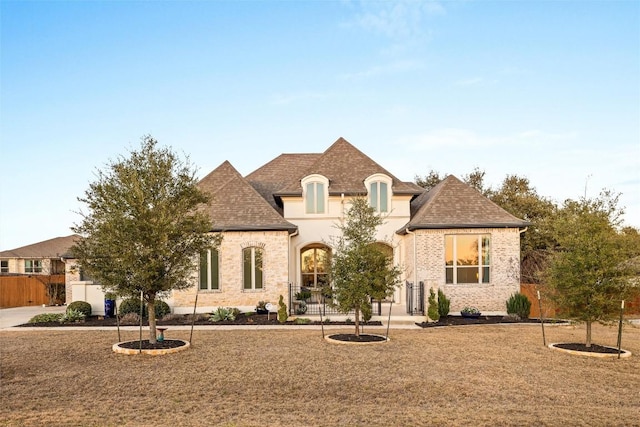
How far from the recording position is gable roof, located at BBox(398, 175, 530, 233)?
1986cm

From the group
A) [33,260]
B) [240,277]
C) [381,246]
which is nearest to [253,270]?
[240,277]

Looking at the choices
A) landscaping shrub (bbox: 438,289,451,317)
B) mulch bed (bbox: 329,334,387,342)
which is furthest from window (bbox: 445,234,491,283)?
mulch bed (bbox: 329,334,387,342)

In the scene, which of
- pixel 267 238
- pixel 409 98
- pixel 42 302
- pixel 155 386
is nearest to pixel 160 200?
pixel 155 386

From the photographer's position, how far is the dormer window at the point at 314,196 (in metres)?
22.6

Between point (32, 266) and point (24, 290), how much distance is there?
13.3 metres

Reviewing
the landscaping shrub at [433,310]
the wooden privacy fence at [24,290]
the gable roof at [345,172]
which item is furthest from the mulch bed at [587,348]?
the wooden privacy fence at [24,290]

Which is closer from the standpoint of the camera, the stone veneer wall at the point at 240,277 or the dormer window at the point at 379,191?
the stone veneer wall at the point at 240,277

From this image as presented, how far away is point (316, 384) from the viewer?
29.2 ft

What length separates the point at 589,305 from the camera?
12344 mm

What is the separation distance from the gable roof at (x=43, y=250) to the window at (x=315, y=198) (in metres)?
24.8

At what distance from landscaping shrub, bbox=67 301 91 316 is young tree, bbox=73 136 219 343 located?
26.2 feet

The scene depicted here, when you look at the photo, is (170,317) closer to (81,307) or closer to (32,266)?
(81,307)

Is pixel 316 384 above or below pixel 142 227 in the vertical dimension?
below

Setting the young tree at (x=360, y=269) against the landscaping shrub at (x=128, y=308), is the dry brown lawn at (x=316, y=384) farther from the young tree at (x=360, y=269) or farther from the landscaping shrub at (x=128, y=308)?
the landscaping shrub at (x=128, y=308)
